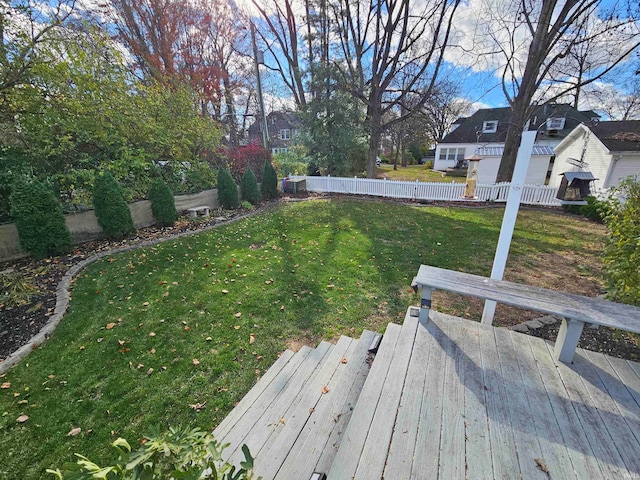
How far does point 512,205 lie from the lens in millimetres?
2520

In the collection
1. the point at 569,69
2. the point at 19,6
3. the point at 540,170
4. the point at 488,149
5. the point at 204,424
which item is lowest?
the point at 204,424

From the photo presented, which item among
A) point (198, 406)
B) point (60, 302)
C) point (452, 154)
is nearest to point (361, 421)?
point (198, 406)

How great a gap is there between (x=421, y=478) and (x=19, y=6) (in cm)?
867

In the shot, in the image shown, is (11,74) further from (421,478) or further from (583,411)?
(583,411)

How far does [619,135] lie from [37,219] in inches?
725

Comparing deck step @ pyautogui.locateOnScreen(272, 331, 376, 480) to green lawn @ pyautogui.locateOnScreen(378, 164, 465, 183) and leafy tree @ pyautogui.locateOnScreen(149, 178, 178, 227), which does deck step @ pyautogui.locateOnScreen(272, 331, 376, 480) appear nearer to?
leafy tree @ pyautogui.locateOnScreen(149, 178, 178, 227)

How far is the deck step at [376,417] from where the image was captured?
131 cm

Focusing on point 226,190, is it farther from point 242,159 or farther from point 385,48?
point 385,48

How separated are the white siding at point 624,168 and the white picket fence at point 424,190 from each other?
3.90 meters

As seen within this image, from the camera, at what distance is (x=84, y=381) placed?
251 centimetres

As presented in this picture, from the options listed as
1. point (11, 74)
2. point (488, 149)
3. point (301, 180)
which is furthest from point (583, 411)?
point (488, 149)

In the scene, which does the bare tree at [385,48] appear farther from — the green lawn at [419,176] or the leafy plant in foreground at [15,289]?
the leafy plant in foreground at [15,289]

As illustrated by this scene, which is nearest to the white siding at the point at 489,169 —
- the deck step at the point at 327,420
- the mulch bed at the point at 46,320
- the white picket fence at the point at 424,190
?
the white picket fence at the point at 424,190

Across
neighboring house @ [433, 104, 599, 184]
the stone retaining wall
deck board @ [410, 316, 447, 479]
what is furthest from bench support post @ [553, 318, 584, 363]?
neighboring house @ [433, 104, 599, 184]
